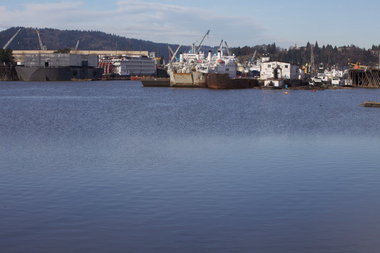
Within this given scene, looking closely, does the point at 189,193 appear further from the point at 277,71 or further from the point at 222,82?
the point at 277,71

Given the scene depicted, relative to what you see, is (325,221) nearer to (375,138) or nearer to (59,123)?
(375,138)

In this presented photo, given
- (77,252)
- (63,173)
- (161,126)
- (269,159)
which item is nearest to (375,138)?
(269,159)

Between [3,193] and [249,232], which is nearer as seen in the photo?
[249,232]

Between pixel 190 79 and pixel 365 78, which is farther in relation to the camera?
pixel 365 78

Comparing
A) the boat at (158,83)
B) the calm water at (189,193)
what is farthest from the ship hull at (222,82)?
the calm water at (189,193)

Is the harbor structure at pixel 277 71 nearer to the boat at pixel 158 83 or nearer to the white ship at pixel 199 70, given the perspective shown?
the white ship at pixel 199 70

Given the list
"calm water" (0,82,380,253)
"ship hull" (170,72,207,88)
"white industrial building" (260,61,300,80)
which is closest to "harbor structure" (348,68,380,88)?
"white industrial building" (260,61,300,80)

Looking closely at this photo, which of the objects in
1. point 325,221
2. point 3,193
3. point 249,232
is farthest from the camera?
point 3,193

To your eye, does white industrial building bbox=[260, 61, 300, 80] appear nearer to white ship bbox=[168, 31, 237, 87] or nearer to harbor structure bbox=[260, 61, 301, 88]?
harbor structure bbox=[260, 61, 301, 88]

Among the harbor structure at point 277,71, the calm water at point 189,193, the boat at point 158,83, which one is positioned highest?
the harbor structure at point 277,71

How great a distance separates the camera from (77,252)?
1406 centimetres

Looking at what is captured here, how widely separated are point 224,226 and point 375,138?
2508cm

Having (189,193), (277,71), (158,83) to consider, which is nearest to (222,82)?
(277,71)

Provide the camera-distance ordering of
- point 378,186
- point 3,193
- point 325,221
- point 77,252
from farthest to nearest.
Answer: point 378,186 → point 3,193 → point 325,221 → point 77,252
